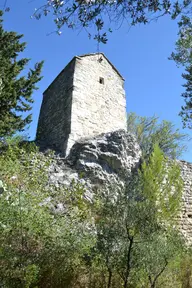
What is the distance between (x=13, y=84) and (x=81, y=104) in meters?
2.71

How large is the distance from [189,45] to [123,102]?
17.2 ft

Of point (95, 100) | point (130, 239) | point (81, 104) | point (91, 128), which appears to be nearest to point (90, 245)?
point (130, 239)

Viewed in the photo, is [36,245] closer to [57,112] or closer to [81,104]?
[81,104]

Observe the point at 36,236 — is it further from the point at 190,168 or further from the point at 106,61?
the point at 106,61

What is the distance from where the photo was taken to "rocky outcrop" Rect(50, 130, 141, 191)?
8.17m

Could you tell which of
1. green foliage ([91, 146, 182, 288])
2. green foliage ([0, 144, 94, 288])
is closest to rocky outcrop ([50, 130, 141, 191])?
green foliage ([0, 144, 94, 288])

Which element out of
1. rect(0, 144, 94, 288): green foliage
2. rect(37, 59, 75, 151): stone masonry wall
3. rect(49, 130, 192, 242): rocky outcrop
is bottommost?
Result: rect(0, 144, 94, 288): green foliage

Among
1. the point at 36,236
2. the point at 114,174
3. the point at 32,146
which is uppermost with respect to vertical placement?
the point at 32,146

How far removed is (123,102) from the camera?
1210cm

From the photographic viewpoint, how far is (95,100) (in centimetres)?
1088

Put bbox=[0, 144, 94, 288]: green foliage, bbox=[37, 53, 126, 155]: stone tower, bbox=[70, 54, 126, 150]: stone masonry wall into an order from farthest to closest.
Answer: bbox=[70, 54, 126, 150]: stone masonry wall
bbox=[37, 53, 126, 155]: stone tower
bbox=[0, 144, 94, 288]: green foliage

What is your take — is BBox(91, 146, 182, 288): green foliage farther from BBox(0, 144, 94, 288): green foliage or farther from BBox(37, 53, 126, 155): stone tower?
BBox(37, 53, 126, 155): stone tower

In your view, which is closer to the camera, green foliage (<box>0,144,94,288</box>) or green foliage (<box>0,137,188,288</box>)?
green foliage (<box>0,144,94,288</box>)

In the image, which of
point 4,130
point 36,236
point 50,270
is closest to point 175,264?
point 50,270
